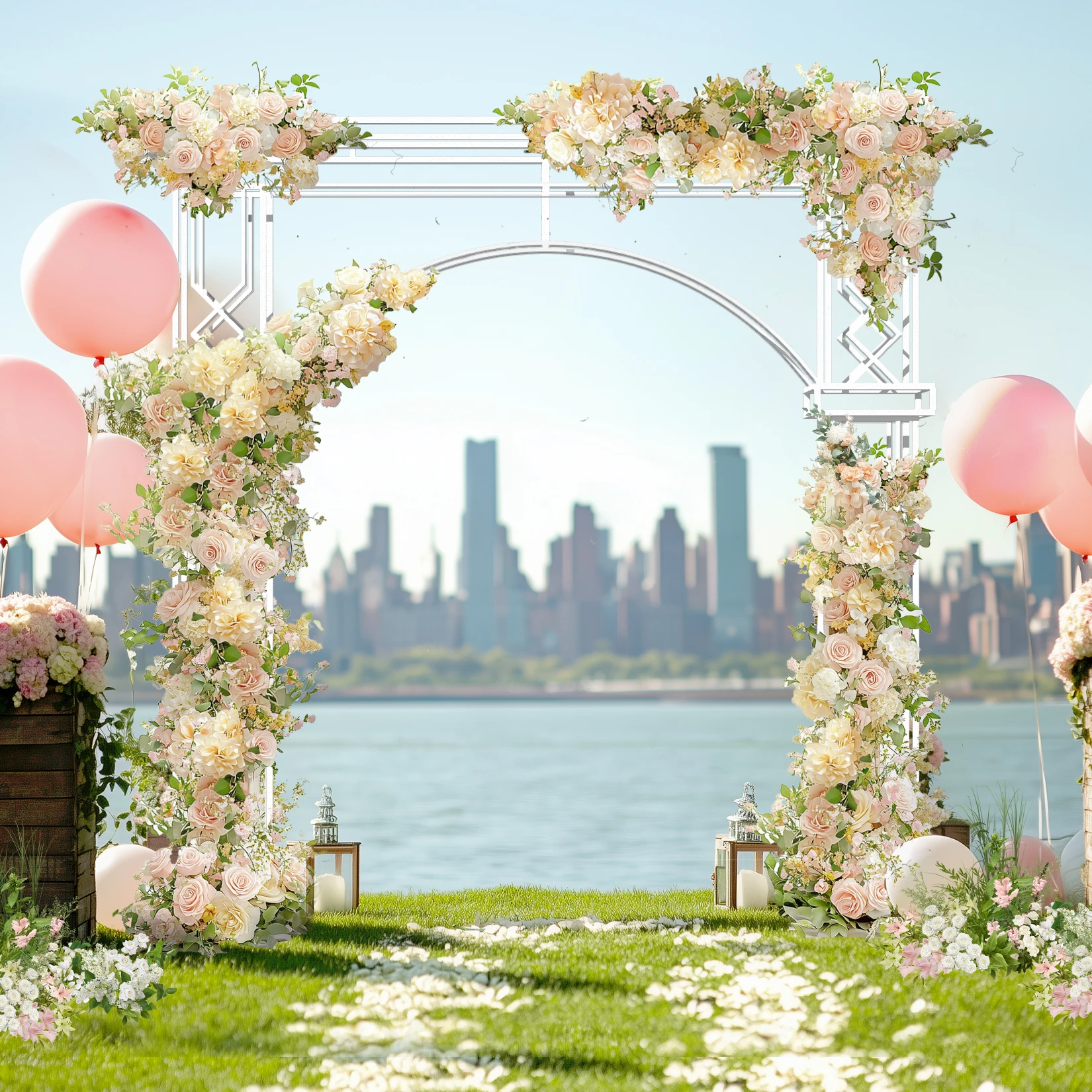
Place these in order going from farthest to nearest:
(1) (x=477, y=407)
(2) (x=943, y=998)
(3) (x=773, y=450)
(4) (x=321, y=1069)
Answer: (1) (x=477, y=407)
(3) (x=773, y=450)
(2) (x=943, y=998)
(4) (x=321, y=1069)

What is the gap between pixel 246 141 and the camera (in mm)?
5707

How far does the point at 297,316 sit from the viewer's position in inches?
226

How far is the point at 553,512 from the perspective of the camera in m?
53.3

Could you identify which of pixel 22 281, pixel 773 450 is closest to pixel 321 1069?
pixel 22 281

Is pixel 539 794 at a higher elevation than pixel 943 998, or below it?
below

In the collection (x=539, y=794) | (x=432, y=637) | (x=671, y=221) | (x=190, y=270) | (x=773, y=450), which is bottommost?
(x=539, y=794)

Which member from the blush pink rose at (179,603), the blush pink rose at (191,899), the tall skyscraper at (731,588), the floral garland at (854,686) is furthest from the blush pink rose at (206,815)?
the tall skyscraper at (731,588)

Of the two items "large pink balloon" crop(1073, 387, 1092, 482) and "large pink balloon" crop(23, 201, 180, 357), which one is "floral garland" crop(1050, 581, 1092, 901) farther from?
"large pink balloon" crop(23, 201, 180, 357)

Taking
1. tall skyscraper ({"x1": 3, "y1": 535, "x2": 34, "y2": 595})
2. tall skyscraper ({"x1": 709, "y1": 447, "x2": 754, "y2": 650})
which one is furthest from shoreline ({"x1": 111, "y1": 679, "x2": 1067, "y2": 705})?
tall skyscraper ({"x1": 3, "y1": 535, "x2": 34, "y2": 595})

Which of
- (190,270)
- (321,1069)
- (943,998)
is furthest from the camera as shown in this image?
(190,270)

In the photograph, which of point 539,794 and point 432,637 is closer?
point 539,794

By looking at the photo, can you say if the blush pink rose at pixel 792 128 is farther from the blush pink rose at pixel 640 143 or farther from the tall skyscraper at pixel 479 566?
the tall skyscraper at pixel 479 566

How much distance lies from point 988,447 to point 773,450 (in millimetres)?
38369

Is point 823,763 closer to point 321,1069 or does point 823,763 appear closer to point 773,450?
point 321,1069
